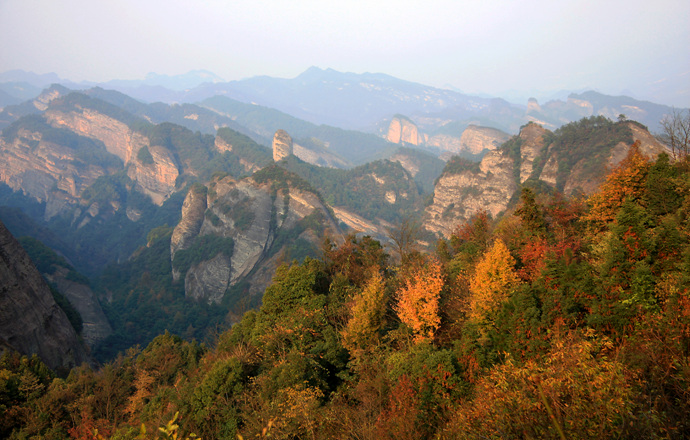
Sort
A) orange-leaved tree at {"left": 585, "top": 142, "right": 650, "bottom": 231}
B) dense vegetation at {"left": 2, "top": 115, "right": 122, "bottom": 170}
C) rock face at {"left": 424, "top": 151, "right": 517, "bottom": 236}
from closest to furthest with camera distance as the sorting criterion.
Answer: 1. orange-leaved tree at {"left": 585, "top": 142, "right": 650, "bottom": 231}
2. rock face at {"left": 424, "top": 151, "right": 517, "bottom": 236}
3. dense vegetation at {"left": 2, "top": 115, "right": 122, "bottom": 170}

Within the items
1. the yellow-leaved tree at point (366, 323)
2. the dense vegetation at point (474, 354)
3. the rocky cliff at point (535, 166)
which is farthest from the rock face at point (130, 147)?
the yellow-leaved tree at point (366, 323)

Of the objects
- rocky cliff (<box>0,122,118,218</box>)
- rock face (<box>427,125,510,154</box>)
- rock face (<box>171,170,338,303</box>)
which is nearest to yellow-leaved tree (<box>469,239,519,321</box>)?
rock face (<box>171,170,338,303</box>)

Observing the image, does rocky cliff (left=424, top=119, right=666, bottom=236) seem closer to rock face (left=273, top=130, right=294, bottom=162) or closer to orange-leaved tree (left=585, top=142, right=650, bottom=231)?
orange-leaved tree (left=585, top=142, right=650, bottom=231)

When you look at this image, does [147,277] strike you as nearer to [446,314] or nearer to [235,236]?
[235,236]

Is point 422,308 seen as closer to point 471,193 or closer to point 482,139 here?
point 471,193

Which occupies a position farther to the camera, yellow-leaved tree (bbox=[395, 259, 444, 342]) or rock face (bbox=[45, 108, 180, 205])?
rock face (bbox=[45, 108, 180, 205])
